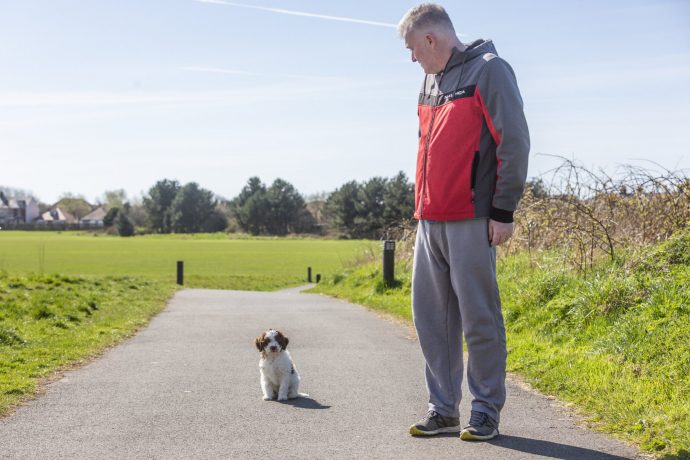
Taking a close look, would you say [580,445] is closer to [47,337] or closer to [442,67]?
[442,67]

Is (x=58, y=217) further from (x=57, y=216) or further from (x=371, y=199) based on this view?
(x=371, y=199)

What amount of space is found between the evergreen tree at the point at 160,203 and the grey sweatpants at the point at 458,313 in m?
109

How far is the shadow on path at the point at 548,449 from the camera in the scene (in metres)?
2.84

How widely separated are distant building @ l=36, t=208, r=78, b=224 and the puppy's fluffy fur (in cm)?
12495

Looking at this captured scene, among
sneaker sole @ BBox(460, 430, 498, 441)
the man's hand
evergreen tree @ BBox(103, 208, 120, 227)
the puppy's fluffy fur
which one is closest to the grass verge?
the puppy's fluffy fur

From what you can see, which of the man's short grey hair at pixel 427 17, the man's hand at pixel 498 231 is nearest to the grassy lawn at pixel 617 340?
the man's hand at pixel 498 231

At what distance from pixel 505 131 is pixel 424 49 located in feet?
2.24

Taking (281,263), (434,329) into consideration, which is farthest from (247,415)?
(281,263)

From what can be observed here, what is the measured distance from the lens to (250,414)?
382cm

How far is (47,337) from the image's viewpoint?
705 cm

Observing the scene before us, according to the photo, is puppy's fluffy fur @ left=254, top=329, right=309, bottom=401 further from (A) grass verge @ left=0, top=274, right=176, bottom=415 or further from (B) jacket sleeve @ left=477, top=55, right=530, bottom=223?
(B) jacket sleeve @ left=477, top=55, right=530, bottom=223

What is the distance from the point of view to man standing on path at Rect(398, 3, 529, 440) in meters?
3.01

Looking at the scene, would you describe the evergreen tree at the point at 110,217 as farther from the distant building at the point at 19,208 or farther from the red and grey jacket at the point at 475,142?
the red and grey jacket at the point at 475,142

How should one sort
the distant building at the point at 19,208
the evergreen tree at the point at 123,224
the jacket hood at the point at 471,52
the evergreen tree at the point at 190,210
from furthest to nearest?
the evergreen tree at the point at 123,224 → the evergreen tree at the point at 190,210 → the distant building at the point at 19,208 → the jacket hood at the point at 471,52
